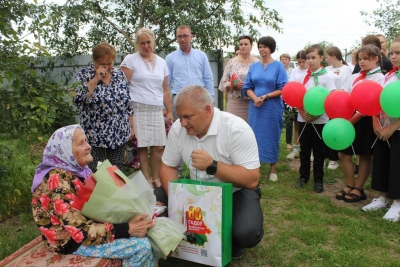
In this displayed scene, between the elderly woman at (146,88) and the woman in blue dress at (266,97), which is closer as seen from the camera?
the elderly woman at (146,88)

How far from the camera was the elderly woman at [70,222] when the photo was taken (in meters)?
2.16

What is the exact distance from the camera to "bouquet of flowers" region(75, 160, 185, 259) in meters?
2.19

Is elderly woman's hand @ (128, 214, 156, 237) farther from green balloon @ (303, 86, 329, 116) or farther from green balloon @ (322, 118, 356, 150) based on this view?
green balloon @ (303, 86, 329, 116)

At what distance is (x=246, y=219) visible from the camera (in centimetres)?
261

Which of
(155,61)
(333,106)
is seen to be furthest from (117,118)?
(333,106)

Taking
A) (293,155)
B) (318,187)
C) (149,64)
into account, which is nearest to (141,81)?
(149,64)

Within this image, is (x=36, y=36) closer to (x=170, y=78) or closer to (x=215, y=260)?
(x=215, y=260)

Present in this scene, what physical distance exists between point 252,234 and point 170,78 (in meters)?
2.92

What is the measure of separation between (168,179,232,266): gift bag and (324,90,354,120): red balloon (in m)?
1.97

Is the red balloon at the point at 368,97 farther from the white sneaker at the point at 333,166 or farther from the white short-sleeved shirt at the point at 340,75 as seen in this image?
the white sneaker at the point at 333,166

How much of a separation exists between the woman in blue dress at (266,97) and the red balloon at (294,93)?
1.05 feet

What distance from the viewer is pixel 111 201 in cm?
221

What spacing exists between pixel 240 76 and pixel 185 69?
2.85ft

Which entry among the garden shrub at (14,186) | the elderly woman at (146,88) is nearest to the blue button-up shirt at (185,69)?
the elderly woman at (146,88)
